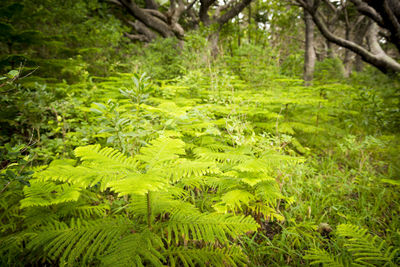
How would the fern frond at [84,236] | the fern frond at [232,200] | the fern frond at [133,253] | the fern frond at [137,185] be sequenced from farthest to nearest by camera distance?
the fern frond at [232,200] → the fern frond at [84,236] → the fern frond at [133,253] → the fern frond at [137,185]

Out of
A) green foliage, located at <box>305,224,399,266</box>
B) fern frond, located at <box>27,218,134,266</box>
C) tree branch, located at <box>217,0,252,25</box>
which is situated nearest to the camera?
fern frond, located at <box>27,218,134,266</box>

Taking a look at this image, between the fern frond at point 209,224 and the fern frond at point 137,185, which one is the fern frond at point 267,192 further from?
the fern frond at point 137,185

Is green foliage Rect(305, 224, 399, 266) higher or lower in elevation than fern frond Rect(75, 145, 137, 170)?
lower

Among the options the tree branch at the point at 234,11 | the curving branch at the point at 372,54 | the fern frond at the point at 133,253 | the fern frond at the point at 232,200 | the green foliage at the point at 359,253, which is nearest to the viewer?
the fern frond at the point at 133,253

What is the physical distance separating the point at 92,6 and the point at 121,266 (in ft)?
26.4

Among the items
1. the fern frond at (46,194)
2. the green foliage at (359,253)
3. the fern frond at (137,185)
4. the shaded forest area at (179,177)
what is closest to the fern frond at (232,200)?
the shaded forest area at (179,177)

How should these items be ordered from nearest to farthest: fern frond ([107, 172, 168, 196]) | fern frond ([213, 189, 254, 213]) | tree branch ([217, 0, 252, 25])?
1. fern frond ([107, 172, 168, 196])
2. fern frond ([213, 189, 254, 213])
3. tree branch ([217, 0, 252, 25])

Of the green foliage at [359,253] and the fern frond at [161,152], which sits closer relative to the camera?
the fern frond at [161,152]

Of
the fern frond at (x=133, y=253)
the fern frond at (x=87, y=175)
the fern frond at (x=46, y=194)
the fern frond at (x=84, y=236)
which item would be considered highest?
the fern frond at (x=87, y=175)

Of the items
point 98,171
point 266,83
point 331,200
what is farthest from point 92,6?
point 331,200

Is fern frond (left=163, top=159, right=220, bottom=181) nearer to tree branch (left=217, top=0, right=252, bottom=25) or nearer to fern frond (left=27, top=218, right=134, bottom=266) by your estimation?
fern frond (left=27, top=218, right=134, bottom=266)

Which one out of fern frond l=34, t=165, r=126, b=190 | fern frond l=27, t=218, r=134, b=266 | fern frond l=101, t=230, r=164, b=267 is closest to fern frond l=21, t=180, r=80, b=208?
fern frond l=27, t=218, r=134, b=266

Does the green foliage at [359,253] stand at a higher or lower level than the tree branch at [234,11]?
lower

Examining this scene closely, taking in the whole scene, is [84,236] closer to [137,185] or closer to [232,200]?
[137,185]
